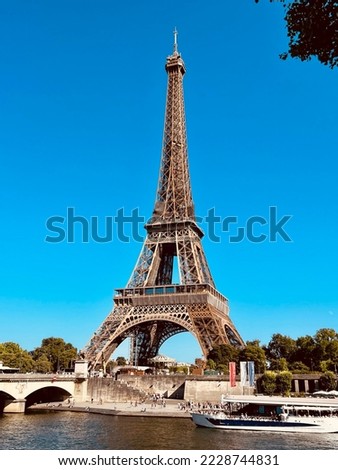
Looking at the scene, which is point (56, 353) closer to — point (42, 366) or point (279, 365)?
point (42, 366)

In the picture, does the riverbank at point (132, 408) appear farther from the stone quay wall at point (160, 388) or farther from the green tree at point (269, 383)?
the green tree at point (269, 383)

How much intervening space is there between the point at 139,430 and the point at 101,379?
22056 mm

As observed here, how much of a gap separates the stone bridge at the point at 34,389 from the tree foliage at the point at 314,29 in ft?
136

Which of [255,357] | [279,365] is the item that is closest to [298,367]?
[279,365]

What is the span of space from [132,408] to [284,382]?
16.0 m

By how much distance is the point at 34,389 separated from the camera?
46.2 metres

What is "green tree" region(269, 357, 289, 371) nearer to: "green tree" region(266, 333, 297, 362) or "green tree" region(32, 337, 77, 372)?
"green tree" region(266, 333, 297, 362)

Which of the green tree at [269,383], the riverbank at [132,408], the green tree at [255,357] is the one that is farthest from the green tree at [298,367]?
the riverbank at [132,408]

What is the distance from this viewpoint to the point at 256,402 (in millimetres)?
37719

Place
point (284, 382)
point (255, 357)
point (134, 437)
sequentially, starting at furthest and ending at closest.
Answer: point (255, 357) → point (284, 382) → point (134, 437)

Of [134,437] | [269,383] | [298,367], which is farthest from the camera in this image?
[298,367]

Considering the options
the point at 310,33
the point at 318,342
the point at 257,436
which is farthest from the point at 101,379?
the point at 310,33

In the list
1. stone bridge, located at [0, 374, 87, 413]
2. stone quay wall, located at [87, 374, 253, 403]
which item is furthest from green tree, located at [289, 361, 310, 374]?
stone bridge, located at [0, 374, 87, 413]

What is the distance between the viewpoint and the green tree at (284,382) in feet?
159
